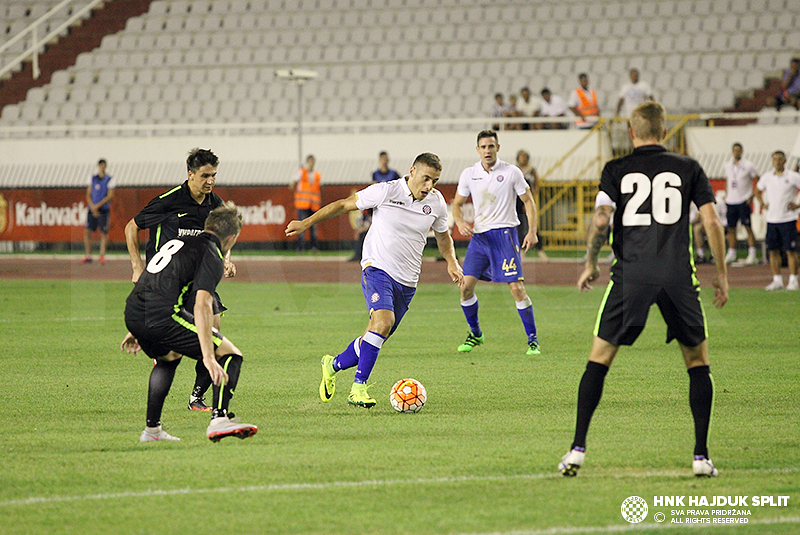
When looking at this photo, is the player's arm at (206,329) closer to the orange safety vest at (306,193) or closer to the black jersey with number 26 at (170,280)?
the black jersey with number 26 at (170,280)

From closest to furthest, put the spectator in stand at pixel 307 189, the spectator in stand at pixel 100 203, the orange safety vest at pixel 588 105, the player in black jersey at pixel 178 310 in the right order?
the player in black jersey at pixel 178 310, the spectator in stand at pixel 100 203, the spectator in stand at pixel 307 189, the orange safety vest at pixel 588 105

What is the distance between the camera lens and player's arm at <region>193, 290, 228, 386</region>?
636cm

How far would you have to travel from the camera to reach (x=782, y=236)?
59.8 feet

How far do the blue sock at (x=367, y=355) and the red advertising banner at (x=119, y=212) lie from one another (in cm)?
1924

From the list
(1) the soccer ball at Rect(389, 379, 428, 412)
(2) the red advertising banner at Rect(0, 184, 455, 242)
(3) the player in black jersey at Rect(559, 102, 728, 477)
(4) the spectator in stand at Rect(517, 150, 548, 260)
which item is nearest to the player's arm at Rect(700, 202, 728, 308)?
(3) the player in black jersey at Rect(559, 102, 728, 477)

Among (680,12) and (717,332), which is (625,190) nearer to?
(717,332)

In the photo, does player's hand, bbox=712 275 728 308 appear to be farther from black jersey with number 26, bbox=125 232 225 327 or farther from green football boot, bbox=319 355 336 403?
green football boot, bbox=319 355 336 403

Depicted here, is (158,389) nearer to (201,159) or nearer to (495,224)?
(201,159)

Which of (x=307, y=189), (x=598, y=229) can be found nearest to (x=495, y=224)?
(x=598, y=229)

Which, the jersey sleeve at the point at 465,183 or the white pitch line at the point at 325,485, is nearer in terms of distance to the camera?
the white pitch line at the point at 325,485

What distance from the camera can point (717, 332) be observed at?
Result: 503 inches

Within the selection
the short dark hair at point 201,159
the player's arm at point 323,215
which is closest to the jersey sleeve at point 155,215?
the short dark hair at point 201,159

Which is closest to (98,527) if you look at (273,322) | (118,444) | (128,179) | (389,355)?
(118,444)

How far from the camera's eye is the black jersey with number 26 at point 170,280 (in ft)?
21.9
